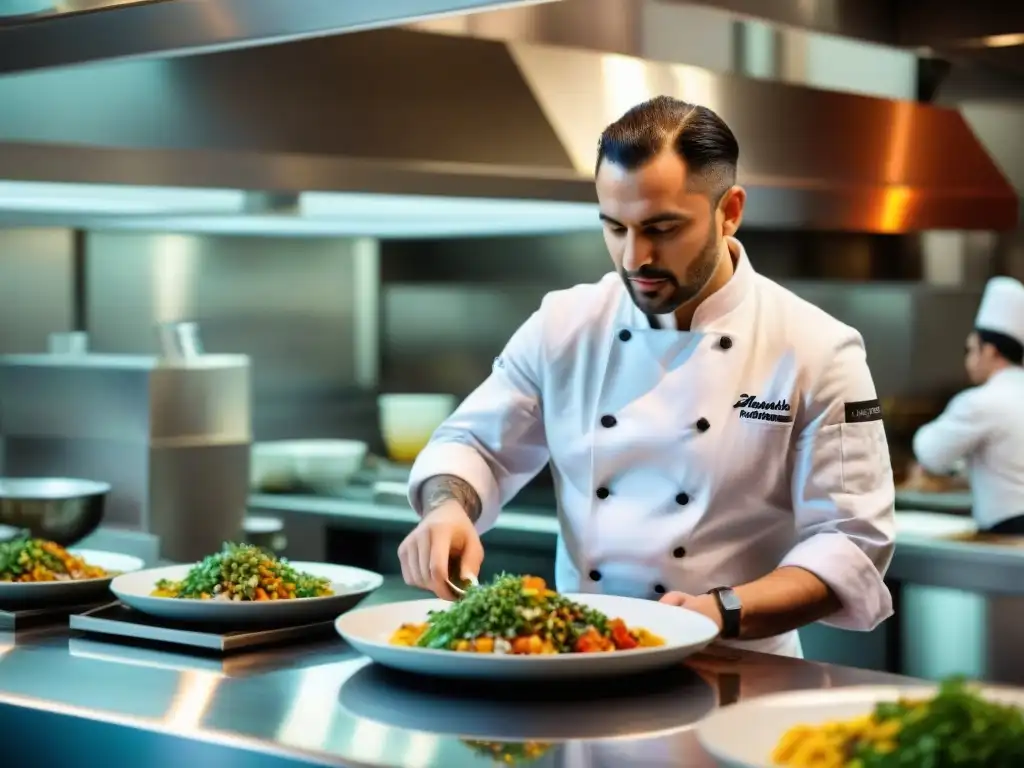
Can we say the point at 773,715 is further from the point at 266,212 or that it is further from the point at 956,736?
the point at 266,212

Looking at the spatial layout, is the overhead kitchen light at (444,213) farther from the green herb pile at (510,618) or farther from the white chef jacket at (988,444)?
the white chef jacket at (988,444)


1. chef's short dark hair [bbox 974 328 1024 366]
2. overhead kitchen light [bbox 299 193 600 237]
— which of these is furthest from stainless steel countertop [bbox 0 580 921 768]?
chef's short dark hair [bbox 974 328 1024 366]

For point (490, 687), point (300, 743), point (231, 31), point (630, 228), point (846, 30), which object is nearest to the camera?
point (300, 743)

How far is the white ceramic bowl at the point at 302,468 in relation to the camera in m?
4.77

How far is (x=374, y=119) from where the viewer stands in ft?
10.7

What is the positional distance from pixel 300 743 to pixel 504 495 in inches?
48.0

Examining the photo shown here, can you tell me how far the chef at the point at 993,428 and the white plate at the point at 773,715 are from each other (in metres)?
3.18

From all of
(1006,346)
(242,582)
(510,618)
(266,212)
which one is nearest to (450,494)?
(242,582)

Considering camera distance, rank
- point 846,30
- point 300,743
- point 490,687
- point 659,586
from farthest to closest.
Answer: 1. point 846,30
2. point 659,586
3. point 490,687
4. point 300,743

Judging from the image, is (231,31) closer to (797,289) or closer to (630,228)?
(630,228)

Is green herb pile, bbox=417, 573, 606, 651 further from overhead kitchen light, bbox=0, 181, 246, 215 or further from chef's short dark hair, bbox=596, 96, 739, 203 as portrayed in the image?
overhead kitchen light, bbox=0, 181, 246, 215

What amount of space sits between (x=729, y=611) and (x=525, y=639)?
16.8 inches

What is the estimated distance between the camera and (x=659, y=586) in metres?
2.59

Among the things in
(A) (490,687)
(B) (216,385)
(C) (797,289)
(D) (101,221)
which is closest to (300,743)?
(A) (490,687)
